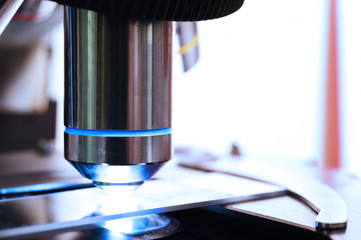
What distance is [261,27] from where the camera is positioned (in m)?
2.19

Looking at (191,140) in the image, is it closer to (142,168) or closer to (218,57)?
(218,57)

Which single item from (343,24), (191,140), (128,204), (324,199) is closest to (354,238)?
(324,199)

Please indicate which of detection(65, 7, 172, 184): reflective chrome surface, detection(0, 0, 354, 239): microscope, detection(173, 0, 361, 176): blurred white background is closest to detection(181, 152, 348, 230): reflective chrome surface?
detection(0, 0, 354, 239): microscope

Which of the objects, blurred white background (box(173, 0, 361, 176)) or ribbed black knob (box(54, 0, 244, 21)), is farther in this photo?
blurred white background (box(173, 0, 361, 176))

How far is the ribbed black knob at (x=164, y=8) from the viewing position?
33cm

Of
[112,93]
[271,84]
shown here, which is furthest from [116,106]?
[271,84]

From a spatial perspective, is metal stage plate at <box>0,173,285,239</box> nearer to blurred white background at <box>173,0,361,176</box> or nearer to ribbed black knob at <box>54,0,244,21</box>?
ribbed black knob at <box>54,0,244,21</box>

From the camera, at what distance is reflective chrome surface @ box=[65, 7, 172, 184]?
0.37m

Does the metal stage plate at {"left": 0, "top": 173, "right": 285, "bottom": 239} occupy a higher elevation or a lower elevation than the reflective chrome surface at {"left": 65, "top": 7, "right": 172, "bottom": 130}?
lower

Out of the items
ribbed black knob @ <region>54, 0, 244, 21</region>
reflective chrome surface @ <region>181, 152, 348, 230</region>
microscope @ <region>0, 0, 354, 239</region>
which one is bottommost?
reflective chrome surface @ <region>181, 152, 348, 230</region>

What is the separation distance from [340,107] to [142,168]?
2008 millimetres

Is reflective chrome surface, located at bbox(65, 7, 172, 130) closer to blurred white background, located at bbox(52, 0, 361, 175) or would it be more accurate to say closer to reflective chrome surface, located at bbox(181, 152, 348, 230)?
reflective chrome surface, located at bbox(181, 152, 348, 230)

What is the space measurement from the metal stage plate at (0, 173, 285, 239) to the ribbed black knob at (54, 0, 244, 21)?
0.17 m

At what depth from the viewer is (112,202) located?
1.41ft
